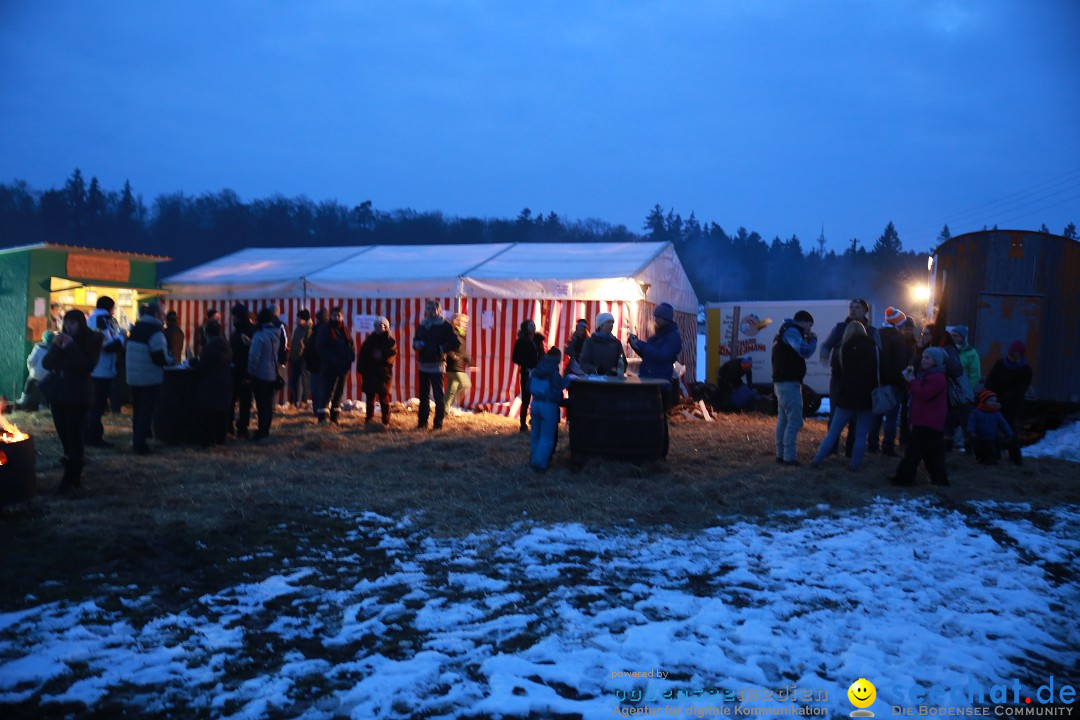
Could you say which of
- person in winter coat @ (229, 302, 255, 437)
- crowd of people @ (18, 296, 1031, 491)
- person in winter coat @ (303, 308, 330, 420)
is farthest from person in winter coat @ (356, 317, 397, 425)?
person in winter coat @ (229, 302, 255, 437)

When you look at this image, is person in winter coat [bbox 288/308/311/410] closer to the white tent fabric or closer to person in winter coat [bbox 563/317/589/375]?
the white tent fabric

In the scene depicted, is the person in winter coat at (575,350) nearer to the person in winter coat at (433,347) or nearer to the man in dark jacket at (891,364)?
the person in winter coat at (433,347)

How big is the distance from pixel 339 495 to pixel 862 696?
4.79 meters

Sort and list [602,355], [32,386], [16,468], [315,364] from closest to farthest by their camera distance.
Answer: [16,468]
[602,355]
[315,364]
[32,386]

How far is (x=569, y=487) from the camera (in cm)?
702

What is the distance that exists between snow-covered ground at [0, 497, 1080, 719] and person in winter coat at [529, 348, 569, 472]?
99.9 inches

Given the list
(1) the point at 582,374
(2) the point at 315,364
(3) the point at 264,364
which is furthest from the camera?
(2) the point at 315,364

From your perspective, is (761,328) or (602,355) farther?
(761,328)

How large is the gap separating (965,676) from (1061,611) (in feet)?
4.29

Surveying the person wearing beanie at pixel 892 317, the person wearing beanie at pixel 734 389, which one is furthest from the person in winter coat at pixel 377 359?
the person wearing beanie at pixel 734 389

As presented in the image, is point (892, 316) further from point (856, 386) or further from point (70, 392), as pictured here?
point (70, 392)

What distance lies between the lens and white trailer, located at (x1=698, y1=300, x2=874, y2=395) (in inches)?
651

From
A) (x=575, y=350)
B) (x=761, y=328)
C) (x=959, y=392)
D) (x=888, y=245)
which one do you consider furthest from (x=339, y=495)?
(x=888, y=245)

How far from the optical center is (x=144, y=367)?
27.5 ft
